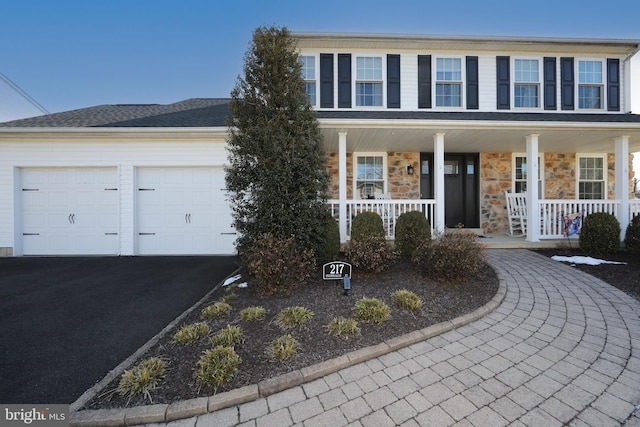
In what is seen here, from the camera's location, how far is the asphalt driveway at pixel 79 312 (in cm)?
228

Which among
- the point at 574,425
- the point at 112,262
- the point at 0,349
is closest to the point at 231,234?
the point at 112,262

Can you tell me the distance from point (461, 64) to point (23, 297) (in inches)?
420

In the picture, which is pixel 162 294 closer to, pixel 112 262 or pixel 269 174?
pixel 269 174

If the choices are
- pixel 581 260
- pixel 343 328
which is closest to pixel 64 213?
pixel 343 328

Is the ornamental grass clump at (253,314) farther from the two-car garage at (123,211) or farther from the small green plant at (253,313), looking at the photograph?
the two-car garage at (123,211)

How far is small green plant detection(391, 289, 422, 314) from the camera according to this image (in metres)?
3.20

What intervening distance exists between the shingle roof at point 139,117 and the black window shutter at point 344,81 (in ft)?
10.6

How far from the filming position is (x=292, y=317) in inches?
117

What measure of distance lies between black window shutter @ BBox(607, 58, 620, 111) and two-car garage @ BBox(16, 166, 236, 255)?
439 inches

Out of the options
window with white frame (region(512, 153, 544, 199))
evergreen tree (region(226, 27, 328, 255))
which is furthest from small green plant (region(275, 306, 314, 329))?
window with white frame (region(512, 153, 544, 199))

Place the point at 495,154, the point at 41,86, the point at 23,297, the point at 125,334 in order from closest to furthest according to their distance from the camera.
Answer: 1. the point at 125,334
2. the point at 23,297
3. the point at 495,154
4. the point at 41,86

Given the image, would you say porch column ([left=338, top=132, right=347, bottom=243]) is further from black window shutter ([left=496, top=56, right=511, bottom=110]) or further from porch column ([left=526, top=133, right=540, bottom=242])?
black window shutter ([left=496, top=56, right=511, bottom=110])

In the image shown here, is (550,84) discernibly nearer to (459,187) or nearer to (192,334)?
(459,187)

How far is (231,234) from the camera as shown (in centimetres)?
683
